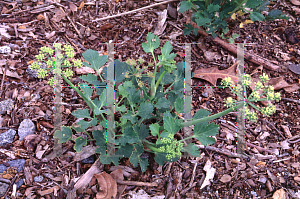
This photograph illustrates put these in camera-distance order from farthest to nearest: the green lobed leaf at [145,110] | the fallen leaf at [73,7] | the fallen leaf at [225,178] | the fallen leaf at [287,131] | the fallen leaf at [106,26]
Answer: the fallen leaf at [73,7]
the fallen leaf at [106,26]
the fallen leaf at [287,131]
the fallen leaf at [225,178]
the green lobed leaf at [145,110]

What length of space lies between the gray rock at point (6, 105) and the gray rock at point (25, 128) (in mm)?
241

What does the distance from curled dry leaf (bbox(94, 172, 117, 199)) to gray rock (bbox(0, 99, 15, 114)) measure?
1.17 metres

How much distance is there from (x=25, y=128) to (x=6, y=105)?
35cm

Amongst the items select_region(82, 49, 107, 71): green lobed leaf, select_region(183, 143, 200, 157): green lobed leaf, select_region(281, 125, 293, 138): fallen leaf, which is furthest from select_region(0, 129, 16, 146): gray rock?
select_region(281, 125, 293, 138): fallen leaf

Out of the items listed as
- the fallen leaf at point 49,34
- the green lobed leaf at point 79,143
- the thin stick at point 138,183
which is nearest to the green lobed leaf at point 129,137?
the green lobed leaf at point 79,143

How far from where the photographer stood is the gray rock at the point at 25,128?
222 centimetres

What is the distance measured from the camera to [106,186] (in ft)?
6.46

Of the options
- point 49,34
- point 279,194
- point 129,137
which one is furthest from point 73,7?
point 279,194

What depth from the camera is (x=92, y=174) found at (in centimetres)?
205

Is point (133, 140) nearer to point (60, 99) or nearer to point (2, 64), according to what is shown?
point (60, 99)

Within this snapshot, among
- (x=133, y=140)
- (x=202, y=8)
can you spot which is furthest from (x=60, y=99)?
(x=202, y=8)

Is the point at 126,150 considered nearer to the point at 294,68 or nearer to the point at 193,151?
the point at 193,151

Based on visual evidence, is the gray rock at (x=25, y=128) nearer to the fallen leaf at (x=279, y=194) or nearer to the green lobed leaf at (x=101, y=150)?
the green lobed leaf at (x=101, y=150)

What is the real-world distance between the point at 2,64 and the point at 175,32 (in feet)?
6.85
